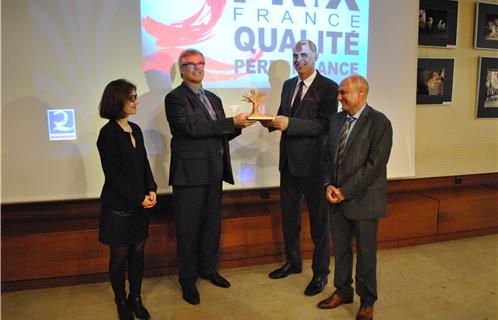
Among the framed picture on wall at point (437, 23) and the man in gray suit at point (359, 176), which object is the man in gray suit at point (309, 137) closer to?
the man in gray suit at point (359, 176)

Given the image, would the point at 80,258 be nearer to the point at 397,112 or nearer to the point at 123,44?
the point at 123,44

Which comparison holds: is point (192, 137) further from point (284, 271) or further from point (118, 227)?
point (284, 271)

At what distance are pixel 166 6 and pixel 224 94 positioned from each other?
2.58ft

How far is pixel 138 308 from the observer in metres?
2.38

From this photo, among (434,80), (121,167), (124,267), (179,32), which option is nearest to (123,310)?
(124,267)

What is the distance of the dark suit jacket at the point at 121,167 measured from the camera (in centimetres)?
208

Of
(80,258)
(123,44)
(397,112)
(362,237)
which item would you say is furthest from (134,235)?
(397,112)

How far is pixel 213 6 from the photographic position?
3.06 metres

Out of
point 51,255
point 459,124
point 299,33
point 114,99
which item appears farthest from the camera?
point 459,124

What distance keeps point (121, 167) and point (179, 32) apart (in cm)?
136

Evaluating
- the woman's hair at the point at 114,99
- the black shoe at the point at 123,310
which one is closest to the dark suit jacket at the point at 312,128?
the woman's hair at the point at 114,99

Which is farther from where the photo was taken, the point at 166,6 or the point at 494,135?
the point at 494,135

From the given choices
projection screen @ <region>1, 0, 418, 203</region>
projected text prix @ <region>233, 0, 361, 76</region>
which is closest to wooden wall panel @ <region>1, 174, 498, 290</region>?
projection screen @ <region>1, 0, 418, 203</region>

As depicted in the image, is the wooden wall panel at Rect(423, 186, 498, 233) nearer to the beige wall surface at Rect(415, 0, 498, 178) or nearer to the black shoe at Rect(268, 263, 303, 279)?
the beige wall surface at Rect(415, 0, 498, 178)
